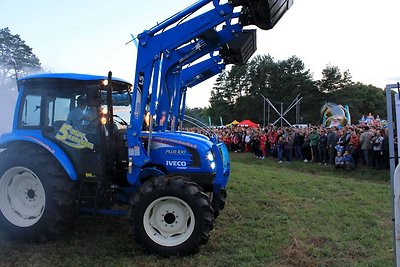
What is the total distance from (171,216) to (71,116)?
2155 millimetres

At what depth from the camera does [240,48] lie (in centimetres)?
724

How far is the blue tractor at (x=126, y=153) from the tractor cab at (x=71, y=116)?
0.05 ft

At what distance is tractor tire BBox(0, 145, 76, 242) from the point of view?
5.43 metres

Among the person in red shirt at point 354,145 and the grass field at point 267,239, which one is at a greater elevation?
the person in red shirt at point 354,145

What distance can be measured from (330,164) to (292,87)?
5712cm

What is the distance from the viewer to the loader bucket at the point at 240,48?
697 centimetres

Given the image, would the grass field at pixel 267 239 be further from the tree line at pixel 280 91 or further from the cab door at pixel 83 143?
the tree line at pixel 280 91

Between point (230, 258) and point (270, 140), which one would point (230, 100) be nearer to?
point (270, 140)

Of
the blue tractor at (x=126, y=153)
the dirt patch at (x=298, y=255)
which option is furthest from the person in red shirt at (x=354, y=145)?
the blue tractor at (x=126, y=153)

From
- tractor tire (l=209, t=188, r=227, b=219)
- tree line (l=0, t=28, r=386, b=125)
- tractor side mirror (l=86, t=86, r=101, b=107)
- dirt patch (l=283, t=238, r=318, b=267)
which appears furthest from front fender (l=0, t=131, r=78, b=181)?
tree line (l=0, t=28, r=386, b=125)

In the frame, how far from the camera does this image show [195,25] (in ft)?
Result: 18.0

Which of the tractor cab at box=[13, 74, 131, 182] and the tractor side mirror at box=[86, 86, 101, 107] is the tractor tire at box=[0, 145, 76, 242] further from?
the tractor side mirror at box=[86, 86, 101, 107]

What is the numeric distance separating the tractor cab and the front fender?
0.03 m

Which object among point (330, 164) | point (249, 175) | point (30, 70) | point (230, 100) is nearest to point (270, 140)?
point (330, 164)
